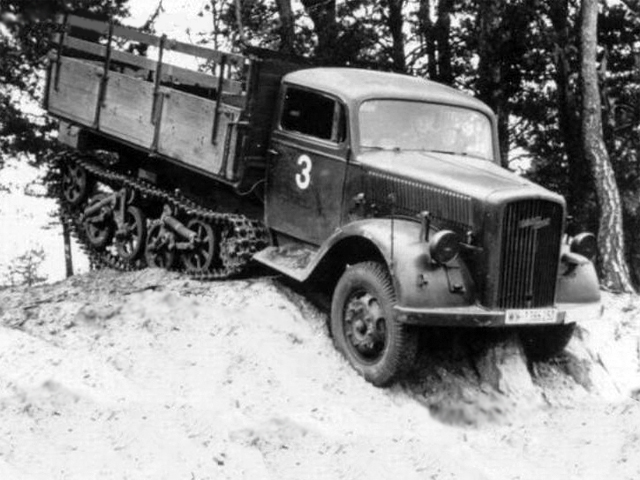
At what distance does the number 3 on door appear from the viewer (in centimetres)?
766

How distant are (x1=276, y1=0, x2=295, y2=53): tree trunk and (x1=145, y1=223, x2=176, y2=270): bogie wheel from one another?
6.70 metres

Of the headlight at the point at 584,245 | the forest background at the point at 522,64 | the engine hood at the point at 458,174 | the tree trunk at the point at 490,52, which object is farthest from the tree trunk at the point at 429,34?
the headlight at the point at 584,245

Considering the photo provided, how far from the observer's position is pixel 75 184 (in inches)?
399

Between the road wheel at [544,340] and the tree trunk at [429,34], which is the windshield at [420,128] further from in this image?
the tree trunk at [429,34]

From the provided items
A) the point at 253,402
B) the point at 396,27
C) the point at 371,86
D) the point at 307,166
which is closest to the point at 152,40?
the point at 307,166

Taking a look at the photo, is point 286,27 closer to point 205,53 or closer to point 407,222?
point 205,53

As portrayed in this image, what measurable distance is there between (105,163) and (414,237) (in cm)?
489

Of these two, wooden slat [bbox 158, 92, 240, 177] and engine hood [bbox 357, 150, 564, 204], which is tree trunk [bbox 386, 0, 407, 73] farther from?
engine hood [bbox 357, 150, 564, 204]

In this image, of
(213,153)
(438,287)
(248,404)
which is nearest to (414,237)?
(438,287)

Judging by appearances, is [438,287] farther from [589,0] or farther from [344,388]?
[589,0]

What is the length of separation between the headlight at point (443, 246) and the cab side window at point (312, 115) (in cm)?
164

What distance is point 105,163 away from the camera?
10094mm

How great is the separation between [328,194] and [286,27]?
814cm

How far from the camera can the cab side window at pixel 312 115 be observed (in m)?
7.43
